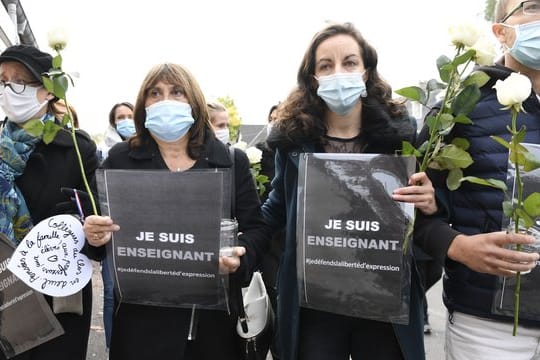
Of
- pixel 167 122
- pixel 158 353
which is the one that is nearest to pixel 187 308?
pixel 158 353

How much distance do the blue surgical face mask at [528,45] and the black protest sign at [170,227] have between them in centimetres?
112

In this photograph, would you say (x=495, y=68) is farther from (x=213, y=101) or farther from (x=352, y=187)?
(x=213, y=101)

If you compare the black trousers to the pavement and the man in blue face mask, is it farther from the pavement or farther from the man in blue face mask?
the pavement

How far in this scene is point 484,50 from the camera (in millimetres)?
1399

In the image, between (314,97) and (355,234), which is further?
(314,97)

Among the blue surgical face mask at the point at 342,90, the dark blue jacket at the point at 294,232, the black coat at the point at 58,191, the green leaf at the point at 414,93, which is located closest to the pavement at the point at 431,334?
the black coat at the point at 58,191

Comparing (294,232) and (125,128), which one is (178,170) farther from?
(125,128)

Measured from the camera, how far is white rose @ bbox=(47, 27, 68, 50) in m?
1.63

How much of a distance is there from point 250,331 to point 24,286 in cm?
96

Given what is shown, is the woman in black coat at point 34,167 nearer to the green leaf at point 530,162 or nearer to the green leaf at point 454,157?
the green leaf at point 454,157

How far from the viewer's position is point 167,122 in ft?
6.42

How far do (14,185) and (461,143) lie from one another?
1.85m

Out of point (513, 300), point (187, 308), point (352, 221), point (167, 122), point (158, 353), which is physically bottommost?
point (158, 353)

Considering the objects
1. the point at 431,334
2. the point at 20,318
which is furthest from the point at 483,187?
the point at 431,334
